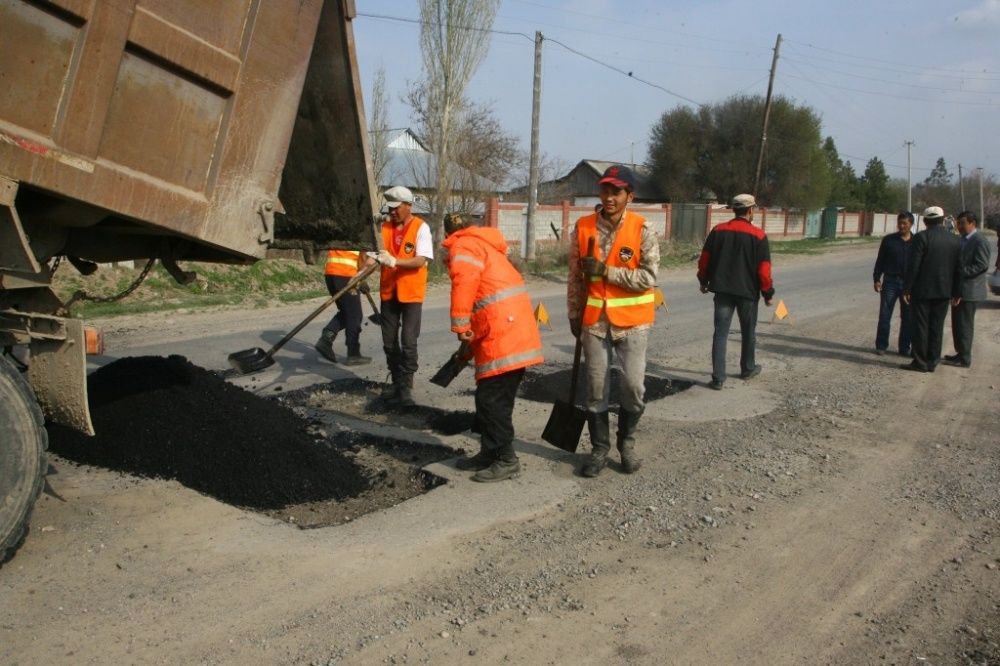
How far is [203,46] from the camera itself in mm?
3789

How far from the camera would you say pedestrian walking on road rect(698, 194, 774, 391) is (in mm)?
7828

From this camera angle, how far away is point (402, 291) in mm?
6930

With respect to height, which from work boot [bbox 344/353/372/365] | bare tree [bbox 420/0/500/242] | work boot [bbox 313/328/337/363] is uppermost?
bare tree [bbox 420/0/500/242]

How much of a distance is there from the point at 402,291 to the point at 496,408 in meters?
2.21

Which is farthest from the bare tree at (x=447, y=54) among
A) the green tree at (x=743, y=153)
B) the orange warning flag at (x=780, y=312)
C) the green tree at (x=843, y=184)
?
the green tree at (x=843, y=184)

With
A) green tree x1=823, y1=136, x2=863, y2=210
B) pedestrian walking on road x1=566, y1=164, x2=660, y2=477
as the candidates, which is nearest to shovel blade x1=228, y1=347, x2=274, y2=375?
pedestrian walking on road x1=566, y1=164, x2=660, y2=477

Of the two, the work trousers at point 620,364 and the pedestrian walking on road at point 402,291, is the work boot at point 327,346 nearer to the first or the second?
the pedestrian walking on road at point 402,291

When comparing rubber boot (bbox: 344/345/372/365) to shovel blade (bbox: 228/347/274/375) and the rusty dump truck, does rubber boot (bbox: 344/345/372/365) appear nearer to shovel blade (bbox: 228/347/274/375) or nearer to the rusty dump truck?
shovel blade (bbox: 228/347/274/375)

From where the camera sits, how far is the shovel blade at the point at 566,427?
5.28m

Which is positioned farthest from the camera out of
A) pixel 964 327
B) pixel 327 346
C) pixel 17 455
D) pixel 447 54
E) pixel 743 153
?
pixel 743 153

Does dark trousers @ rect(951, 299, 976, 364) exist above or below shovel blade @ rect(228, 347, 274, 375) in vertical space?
above

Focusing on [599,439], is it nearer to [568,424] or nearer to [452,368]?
[568,424]

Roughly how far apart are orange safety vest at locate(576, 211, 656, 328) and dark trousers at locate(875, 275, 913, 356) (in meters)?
5.67

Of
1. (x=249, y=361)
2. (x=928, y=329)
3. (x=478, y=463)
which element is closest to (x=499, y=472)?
(x=478, y=463)
